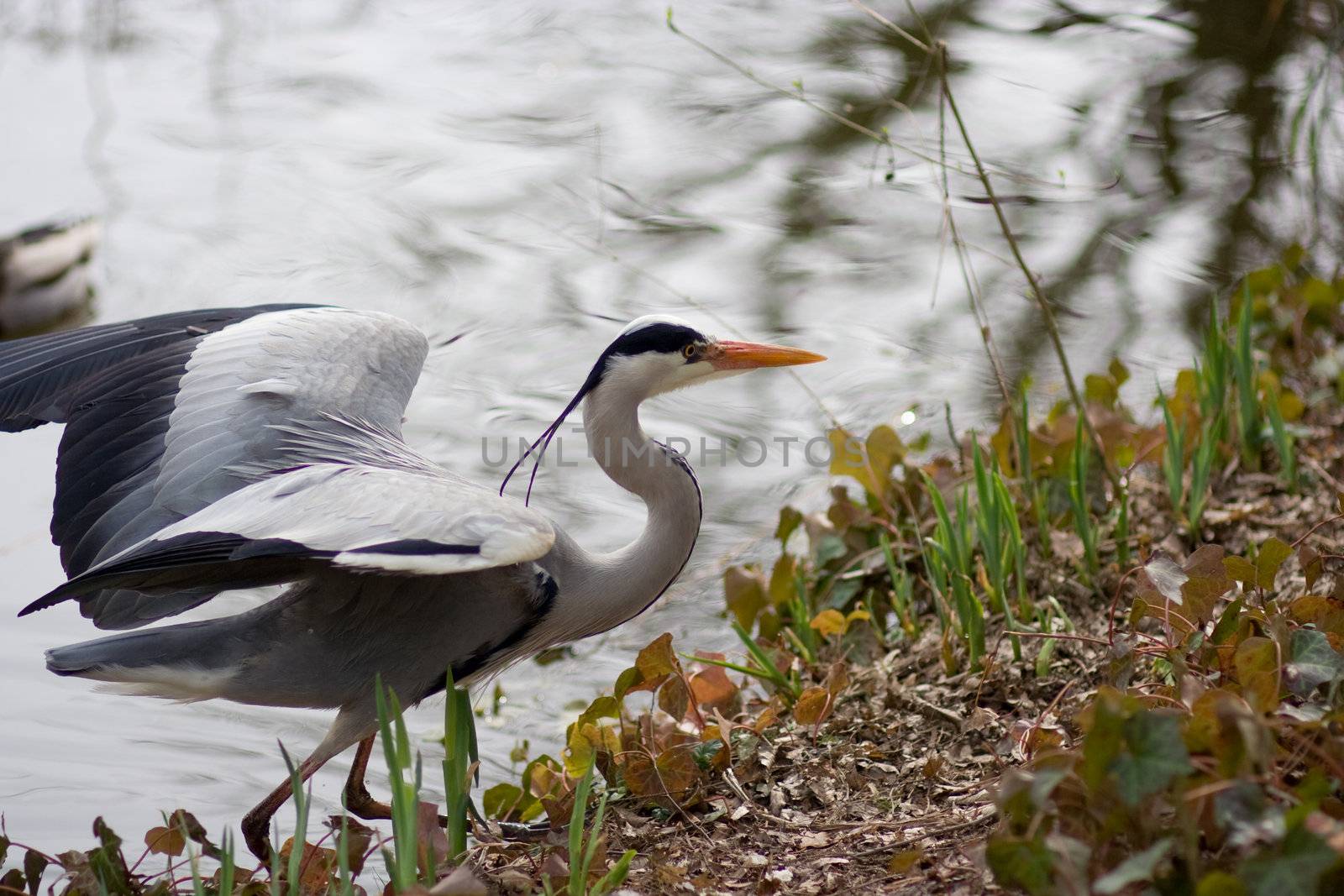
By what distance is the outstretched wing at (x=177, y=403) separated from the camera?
3.23 meters

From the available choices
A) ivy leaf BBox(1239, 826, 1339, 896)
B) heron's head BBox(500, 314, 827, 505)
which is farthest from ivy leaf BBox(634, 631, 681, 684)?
ivy leaf BBox(1239, 826, 1339, 896)

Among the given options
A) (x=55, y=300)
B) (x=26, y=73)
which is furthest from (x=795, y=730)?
(x=26, y=73)

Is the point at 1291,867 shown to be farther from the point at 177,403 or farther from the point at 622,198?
the point at 622,198

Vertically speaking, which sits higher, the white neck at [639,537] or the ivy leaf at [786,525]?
the white neck at [639,537]

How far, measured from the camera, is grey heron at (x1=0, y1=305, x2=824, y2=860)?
2775 millimetres

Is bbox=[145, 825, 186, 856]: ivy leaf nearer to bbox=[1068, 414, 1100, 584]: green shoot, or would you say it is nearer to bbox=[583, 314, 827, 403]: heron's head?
bbox=[583, 314, 827, 403]: heron's head

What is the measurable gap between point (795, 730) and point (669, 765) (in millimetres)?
485

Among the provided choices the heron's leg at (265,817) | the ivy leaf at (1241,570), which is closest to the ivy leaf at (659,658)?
the heron's leg at (265,817)

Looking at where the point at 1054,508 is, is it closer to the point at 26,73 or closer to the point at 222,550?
the point at 222,550

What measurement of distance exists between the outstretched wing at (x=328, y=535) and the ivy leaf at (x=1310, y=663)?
57.7 inches

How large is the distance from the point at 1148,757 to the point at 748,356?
74.8 inches

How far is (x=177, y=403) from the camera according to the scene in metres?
3.44

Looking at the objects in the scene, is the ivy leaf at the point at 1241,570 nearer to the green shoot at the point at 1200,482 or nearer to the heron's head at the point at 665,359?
the heron's head at the point at 665,359

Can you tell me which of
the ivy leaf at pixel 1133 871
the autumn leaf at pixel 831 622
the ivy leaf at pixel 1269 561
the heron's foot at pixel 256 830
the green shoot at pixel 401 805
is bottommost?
the heron's foot at pixel 256 830
